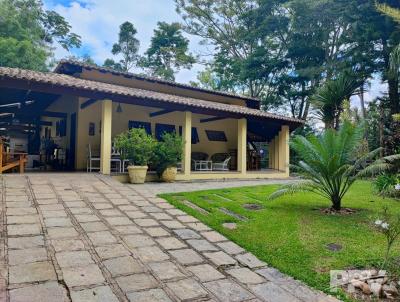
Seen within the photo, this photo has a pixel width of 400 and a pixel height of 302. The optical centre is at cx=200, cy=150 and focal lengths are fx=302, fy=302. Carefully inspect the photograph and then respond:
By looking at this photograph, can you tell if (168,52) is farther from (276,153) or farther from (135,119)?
(135,119)

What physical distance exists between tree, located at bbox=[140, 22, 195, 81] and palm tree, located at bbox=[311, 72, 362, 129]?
55.3 ft

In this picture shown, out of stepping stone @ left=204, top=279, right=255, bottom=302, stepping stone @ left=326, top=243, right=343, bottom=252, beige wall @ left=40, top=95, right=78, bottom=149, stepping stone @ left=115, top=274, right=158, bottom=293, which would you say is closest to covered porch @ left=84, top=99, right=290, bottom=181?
beige wall @ left=40, top=95, right=78, bottom=149

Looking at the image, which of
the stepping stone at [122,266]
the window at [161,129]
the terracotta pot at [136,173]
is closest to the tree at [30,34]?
the window at [161,129]

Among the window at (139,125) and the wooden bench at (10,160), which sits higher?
the window at (139,125)

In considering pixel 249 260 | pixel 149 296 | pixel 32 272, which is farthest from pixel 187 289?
pixel 32 272

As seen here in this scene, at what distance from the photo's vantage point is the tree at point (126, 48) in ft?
109

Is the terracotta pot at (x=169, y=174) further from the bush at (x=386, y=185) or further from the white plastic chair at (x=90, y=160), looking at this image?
the bush at (x=386, y=185)

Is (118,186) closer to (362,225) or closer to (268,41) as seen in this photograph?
(362,225)

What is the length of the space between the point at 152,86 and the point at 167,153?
6164mm

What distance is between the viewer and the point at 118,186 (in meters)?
7.80

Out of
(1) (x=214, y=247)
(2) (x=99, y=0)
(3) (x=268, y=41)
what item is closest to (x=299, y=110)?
(3) (x=268, y=41)

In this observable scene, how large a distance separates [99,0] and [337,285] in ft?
60.9

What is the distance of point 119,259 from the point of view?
354 cm

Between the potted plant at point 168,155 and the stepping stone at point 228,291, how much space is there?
681 centimetres
